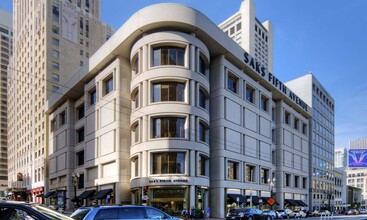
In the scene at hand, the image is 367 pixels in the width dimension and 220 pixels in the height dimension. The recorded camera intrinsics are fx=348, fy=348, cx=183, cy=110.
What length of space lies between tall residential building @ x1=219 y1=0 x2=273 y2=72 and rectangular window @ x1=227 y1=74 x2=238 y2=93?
81.2 m

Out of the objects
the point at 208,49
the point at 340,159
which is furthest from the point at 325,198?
the point at 340,159

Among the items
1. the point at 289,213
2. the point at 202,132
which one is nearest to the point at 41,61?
the point at 202,132

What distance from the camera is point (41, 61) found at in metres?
77.8

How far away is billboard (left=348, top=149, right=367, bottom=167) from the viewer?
5169 centimetres

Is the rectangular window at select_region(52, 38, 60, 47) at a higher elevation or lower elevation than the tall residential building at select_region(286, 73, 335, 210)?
higher

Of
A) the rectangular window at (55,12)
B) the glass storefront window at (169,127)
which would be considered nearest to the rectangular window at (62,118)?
the rectangular window at (55,12)

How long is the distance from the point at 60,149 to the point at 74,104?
891cm

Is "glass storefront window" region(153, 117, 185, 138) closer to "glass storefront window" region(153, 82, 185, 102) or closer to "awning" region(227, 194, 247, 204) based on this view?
"glass storefront window" region(153, 82, 185, 102)

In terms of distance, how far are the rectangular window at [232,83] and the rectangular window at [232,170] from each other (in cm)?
1042

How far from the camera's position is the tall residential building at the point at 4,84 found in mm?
119938

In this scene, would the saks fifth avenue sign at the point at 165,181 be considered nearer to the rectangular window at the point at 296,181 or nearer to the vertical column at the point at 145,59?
the vertical column at the point at 145,59

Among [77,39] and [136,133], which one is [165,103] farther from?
[77,39]

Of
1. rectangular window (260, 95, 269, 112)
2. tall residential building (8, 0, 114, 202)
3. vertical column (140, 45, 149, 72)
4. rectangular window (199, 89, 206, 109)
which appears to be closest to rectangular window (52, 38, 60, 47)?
tall residential building (8, 0, 114, 202)

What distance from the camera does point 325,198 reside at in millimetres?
90000
